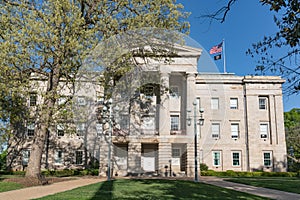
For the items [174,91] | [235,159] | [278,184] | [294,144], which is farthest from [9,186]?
[294,144]

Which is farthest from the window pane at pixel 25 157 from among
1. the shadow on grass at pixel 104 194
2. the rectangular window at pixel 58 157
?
the shadow on grass at pixel 104 194

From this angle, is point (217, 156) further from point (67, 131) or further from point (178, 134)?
point (67, 131)

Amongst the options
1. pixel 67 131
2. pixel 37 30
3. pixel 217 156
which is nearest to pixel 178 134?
pixel 67 131

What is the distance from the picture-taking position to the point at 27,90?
1246 centimetres

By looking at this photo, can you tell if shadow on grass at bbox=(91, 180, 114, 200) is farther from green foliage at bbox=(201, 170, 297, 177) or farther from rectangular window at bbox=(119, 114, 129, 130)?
green foliage at bbox=(201, 170, 297, 177)

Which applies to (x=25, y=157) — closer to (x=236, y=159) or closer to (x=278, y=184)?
(x=236, y=159)

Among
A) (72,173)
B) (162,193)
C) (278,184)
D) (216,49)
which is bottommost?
(72,173)

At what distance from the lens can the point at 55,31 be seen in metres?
11.6

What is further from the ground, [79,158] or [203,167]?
[79,158]

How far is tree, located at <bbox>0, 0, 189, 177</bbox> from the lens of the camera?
11742mm

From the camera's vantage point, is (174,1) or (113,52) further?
(174,1)

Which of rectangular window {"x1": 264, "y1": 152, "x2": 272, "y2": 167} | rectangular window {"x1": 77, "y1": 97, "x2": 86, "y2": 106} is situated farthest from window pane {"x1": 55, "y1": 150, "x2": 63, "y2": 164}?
rectangular window {"x1": 77, "y1": 97, "x2": 86, "y2": 106}

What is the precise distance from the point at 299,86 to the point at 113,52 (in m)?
6.33

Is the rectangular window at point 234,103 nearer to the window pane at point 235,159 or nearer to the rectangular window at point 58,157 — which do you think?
the window pane at point 235,159
